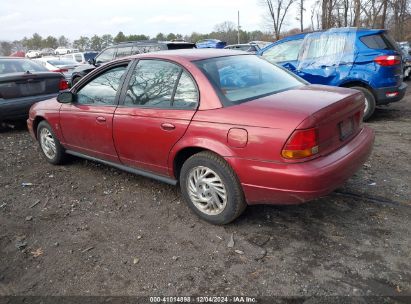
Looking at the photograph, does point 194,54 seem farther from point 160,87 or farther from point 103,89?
point 103,89

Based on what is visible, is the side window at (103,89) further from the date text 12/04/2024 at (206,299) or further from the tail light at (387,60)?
the tail light at (387,60)

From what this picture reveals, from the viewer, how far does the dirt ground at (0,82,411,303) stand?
273 centimetres

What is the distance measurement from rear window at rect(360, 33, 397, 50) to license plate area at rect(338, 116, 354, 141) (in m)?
4.13

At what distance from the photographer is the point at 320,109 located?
2.97 m

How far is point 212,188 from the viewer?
3424 millimetres

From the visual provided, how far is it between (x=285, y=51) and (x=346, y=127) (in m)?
5.13

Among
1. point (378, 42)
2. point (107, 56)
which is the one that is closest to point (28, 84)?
point (107, 56)

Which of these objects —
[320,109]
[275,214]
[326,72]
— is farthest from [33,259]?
[326,72]

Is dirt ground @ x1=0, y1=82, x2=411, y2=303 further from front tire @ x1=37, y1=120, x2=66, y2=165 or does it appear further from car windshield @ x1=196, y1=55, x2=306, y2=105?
car windshield @ x1=196, y1=55, x2=306, y2=105

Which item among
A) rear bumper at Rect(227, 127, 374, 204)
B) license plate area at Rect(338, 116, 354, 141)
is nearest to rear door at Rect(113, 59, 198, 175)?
rear bumper at Rect(227, 127, 374, 204)

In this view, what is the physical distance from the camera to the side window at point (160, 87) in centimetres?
353

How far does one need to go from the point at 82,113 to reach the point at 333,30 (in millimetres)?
5336

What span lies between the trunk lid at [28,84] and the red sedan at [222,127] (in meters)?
3.25

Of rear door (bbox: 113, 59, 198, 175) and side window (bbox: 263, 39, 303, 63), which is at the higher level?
side window (bbox: 263, 39, 303, 63)
